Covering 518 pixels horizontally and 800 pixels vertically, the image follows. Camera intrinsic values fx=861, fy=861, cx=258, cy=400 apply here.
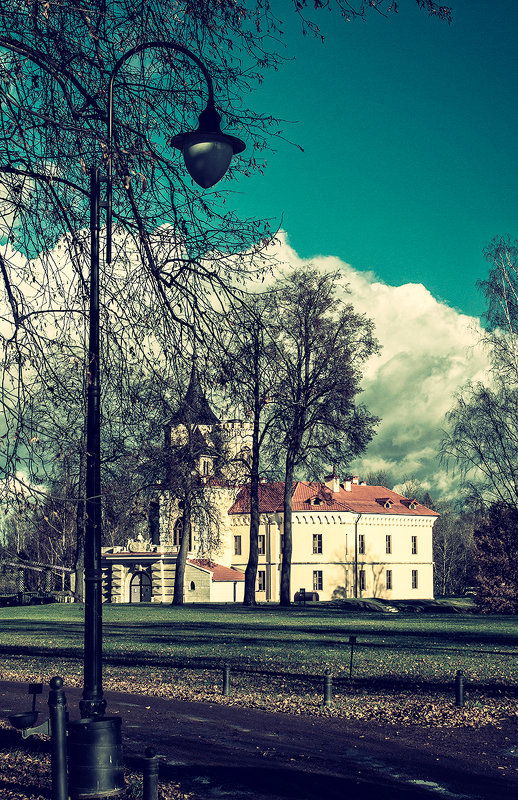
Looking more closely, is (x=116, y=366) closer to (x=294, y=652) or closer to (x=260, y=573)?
(x=294, y=652)

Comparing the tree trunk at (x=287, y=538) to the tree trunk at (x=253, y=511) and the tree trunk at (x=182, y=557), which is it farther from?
the tree trunk at (x=182, y=557)

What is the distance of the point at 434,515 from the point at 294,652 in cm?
5912

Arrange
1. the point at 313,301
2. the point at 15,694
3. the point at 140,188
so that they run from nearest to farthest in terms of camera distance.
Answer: the point at 140,188 < the point at 15,694 < the point at 313,301

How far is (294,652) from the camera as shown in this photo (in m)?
23.6

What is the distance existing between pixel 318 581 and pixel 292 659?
51.6 meters

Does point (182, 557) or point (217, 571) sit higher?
point (182, 557)

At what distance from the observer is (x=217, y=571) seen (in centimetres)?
7212

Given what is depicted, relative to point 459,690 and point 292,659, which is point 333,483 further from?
point 459,690

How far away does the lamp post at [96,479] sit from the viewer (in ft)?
24.8

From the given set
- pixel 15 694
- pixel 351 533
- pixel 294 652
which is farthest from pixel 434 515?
pixel 15 694

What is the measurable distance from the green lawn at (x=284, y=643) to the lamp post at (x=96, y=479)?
1154cm

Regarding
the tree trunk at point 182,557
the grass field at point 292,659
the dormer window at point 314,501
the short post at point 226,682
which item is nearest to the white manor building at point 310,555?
the dormer window at point 314,501

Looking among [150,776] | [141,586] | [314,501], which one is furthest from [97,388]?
[314,501]

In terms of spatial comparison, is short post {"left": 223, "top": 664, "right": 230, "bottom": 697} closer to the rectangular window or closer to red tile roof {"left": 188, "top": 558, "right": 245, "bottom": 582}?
red tile roof {"left": 188, "top": 558, "right": 245, "bottom": 582}
